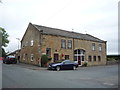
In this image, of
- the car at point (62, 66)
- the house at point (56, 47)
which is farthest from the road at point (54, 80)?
the house at point (56, 47)

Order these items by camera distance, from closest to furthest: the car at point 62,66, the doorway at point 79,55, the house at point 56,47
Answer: the car at point 62,66, the house at point 56,47, the doorway at point 79,55

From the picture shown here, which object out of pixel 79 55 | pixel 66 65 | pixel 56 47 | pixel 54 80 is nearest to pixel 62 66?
pixel 66 65

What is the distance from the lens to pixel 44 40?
2627cm

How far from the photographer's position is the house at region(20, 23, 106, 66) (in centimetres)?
2662

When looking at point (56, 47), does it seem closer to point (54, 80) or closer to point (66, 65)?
point (66, 65)

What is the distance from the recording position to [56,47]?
27.6 meters

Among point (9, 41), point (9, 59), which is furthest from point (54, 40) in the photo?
point (9, 41)

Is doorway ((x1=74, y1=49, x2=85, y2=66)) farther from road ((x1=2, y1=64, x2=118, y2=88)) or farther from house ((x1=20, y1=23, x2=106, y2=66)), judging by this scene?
road ((x1=2, y1=64, x2=118, y2=88))

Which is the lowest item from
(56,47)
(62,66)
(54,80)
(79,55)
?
(62,66)

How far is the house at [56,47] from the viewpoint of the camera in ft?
87.4

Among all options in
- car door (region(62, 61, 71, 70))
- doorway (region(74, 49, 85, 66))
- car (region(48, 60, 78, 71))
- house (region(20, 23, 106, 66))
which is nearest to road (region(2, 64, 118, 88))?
car (region(48, 60, 78, 71))

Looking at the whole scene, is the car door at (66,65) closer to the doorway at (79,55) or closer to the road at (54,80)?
the road at (54,80)

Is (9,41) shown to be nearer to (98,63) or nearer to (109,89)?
(98,63)

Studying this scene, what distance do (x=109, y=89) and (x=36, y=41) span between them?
2046 centimetres
